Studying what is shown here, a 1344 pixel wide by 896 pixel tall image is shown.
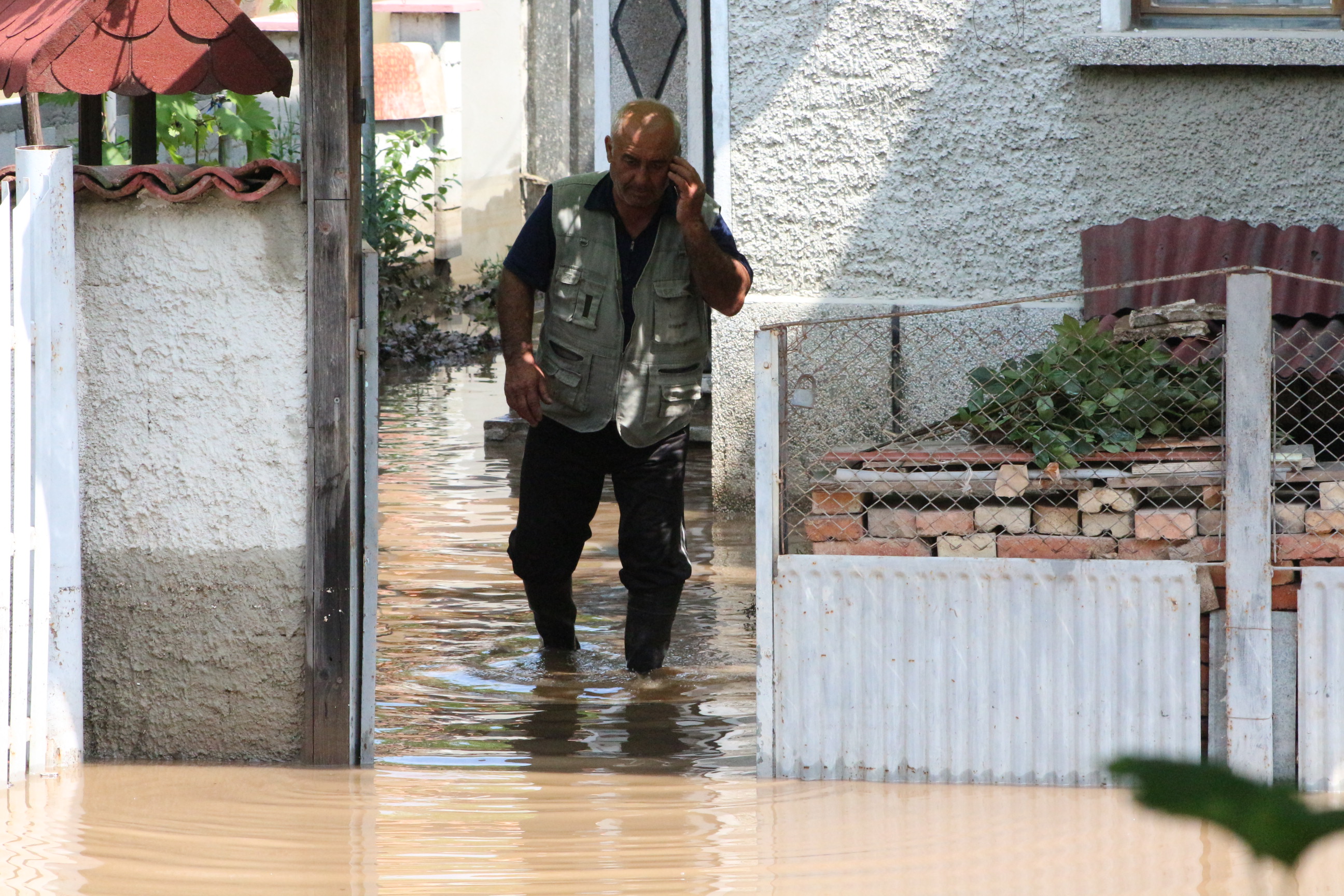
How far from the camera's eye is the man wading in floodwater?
466 cm

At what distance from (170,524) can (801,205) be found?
3775 millimetres

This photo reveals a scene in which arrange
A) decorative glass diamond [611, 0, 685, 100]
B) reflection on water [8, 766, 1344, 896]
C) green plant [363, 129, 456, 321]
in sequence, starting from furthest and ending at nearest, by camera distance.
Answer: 1. green plant [363, 129, 456, 321]
2. decorative glass diamond [611, 0, 685, 100]
3. reflection on water [8, 766, 1344, 896]

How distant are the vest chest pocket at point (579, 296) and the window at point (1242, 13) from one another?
10.4ft

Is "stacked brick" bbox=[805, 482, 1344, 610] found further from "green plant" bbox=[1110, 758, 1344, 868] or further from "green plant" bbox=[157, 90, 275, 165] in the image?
"green plant" bbox=[157, 90, 275, 165]

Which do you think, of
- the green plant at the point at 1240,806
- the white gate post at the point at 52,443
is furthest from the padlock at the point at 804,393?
the green plant at the point at 1240,806

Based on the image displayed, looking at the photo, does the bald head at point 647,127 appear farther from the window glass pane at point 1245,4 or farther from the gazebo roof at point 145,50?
the window glass pane at point 1245,4

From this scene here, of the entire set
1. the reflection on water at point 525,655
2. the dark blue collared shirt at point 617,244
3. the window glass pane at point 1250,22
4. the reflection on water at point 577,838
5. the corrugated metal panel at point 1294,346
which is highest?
the window glass pane at point 1250,22

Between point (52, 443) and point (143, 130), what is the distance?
1.59 meters

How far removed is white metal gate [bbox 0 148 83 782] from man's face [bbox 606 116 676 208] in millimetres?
1526

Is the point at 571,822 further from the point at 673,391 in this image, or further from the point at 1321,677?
the point at 1321,677

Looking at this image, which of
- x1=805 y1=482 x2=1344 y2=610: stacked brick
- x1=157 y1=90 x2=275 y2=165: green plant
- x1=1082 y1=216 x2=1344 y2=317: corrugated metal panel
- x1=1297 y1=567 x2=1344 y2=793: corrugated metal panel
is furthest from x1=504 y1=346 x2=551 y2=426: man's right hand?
x1=157 y1=90 x2=275 y2=165: green plant

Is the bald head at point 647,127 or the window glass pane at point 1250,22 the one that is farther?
the window glass pane at point 1250,22

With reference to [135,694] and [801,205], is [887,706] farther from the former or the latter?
[801,205]

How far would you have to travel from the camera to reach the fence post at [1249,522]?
145 inches
